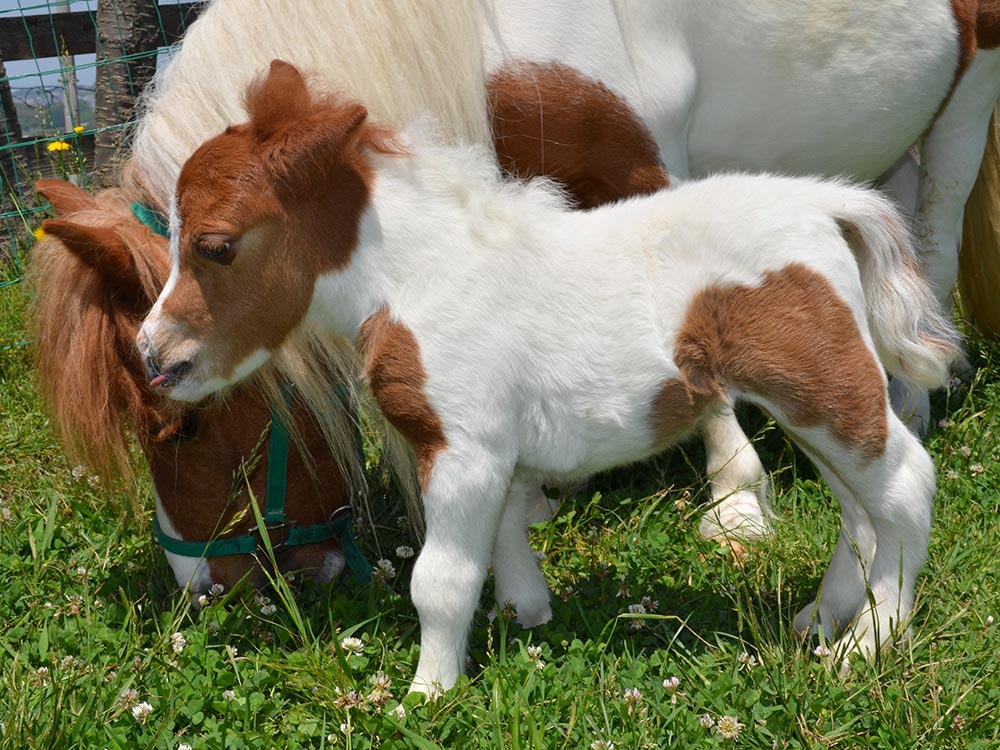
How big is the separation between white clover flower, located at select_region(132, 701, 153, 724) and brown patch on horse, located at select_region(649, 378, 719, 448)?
142 centimetres

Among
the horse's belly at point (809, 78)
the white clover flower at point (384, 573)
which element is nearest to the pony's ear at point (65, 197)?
the white clover flower at point (384, 573)

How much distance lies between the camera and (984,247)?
5082mm

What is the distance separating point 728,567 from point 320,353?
141 cm

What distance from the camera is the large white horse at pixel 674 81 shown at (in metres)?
3.15

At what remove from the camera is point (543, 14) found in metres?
3.41

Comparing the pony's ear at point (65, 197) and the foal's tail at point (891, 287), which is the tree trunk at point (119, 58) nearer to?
the pony's ear at point (65, 197)

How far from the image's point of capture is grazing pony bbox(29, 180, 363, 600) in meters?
2.96

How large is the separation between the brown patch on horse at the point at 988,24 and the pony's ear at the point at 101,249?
314cm

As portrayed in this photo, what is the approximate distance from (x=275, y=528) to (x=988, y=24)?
311cm

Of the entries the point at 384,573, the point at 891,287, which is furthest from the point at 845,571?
the point at 384,573

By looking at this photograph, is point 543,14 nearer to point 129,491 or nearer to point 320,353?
point 320,353

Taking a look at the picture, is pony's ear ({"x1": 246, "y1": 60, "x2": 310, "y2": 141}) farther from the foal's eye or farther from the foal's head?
the foal's eye

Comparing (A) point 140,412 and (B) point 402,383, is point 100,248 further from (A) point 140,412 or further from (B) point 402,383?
(B) point 402,383

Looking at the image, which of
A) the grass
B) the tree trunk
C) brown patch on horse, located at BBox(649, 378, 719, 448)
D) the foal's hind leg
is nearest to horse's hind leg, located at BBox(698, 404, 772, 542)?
the grass
